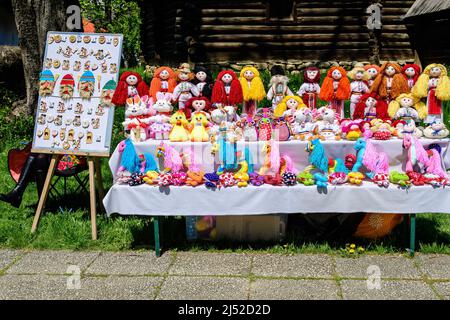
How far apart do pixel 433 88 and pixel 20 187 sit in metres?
3.84

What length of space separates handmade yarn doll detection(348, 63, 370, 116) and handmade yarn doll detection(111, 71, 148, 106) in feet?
6.11

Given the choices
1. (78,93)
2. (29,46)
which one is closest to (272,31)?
(29,46)

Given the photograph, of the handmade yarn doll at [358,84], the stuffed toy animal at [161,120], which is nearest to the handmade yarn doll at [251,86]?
the stuffed toy animal at [161,120]

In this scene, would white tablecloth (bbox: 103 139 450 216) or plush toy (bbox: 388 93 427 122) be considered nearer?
white tablecloth (bbox: 103 139 450 216)

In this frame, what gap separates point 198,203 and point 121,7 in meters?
20.4

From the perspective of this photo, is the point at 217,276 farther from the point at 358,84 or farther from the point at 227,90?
the point at 358,84

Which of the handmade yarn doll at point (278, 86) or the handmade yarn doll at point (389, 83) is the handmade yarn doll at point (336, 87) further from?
the handmade yarn doll at point (278, 86)

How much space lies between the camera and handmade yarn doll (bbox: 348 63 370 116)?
4594 mm

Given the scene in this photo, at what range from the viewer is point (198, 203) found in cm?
397

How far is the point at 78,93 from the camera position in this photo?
4.53 metres

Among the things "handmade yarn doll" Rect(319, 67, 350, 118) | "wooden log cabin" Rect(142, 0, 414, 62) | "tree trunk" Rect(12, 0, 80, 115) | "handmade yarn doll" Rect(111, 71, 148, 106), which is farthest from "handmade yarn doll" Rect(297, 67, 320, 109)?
"wooden log cabin" Rect(142, 0, 414, 62)

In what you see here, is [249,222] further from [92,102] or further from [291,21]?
[291,21]

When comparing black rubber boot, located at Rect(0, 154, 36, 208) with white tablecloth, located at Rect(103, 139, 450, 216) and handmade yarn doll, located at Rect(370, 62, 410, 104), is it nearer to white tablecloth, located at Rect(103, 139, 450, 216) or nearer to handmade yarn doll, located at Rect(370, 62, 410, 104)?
white tablecloth, located at Rect(103, 139, 450, 216)

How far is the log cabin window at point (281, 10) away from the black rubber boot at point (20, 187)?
8960 millimetres
